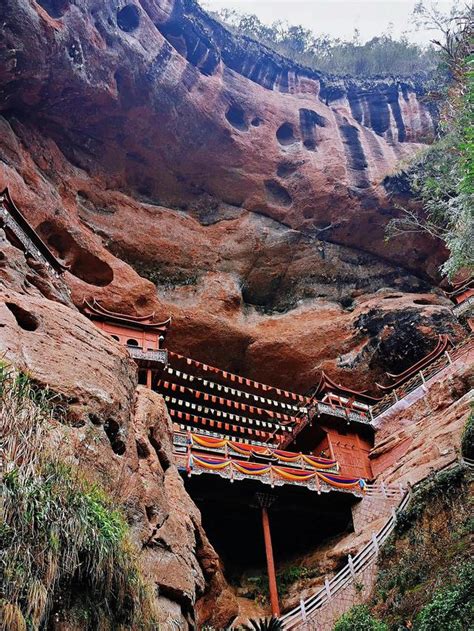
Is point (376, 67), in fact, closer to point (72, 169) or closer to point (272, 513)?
point (72, 169)

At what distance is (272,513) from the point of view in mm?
16438

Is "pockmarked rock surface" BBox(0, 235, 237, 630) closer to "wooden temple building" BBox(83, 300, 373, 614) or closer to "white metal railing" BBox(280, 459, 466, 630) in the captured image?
"white metal railing" BBox(280, 459, 466, 630)

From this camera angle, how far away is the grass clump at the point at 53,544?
485 centimetres

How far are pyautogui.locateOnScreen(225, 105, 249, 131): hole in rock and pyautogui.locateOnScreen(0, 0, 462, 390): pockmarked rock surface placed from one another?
0.14 m

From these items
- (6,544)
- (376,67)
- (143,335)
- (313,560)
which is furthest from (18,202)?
(376,67)

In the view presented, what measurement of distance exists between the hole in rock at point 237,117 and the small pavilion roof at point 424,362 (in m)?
16.7

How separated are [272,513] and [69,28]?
21051 millimetres

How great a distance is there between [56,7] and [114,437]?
846 inches

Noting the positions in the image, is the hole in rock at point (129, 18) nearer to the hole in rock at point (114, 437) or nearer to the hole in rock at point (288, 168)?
the hole in rock at point (288, 168)

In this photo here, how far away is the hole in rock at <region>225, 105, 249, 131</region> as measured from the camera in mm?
31031

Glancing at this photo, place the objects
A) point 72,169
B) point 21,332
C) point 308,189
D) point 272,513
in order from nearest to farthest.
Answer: point 21,332 < point 272,513 < point 72,169 < point 308,189

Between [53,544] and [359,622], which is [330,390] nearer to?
[359,622]

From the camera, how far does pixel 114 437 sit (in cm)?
889

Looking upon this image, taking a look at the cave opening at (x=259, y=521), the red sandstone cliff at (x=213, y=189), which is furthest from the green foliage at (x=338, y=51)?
the cave opening at (x=259, y=521)
